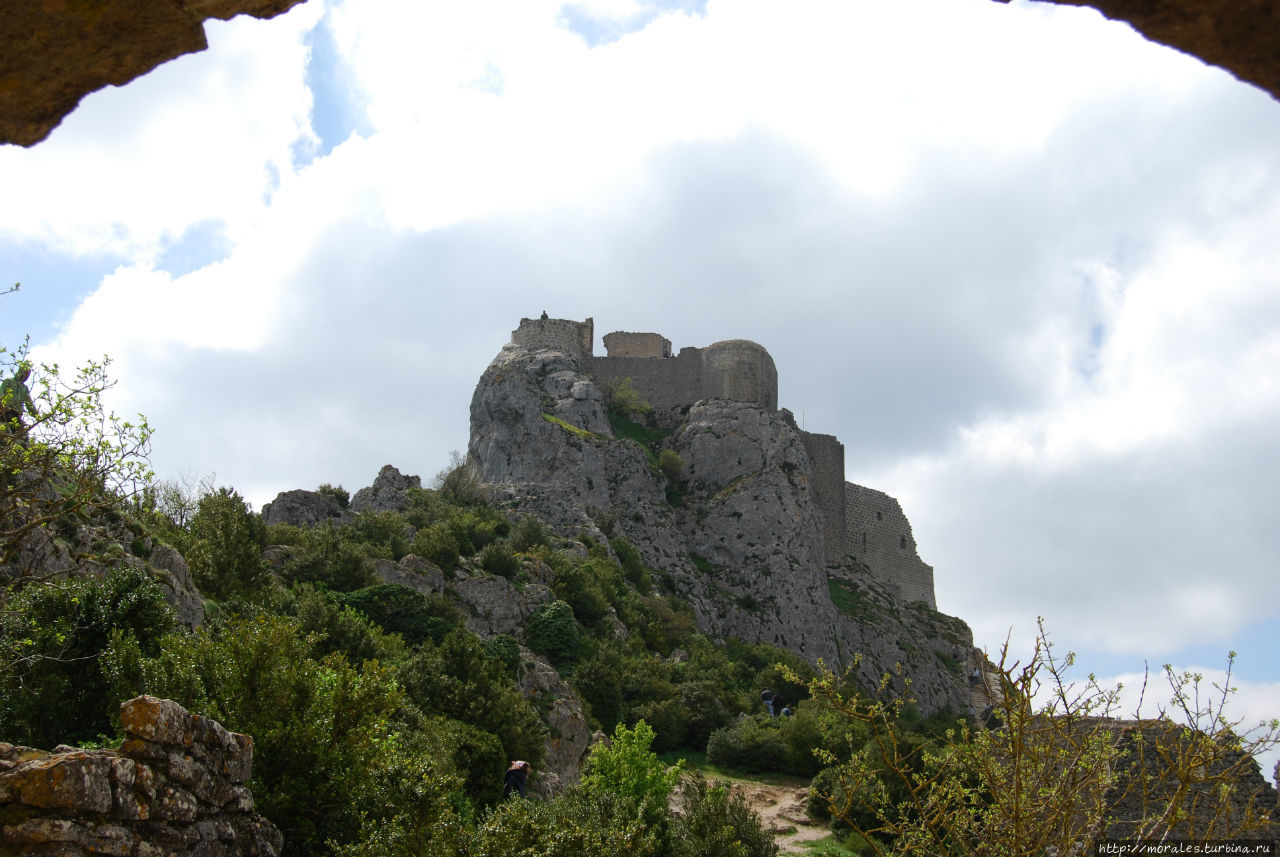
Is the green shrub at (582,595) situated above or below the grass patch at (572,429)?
below


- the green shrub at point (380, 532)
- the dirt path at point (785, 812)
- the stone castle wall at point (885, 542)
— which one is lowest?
the dirt path at point (785, 812)

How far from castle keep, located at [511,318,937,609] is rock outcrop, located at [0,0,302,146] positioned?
47.9 metres

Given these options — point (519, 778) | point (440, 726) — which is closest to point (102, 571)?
point (440, 726)

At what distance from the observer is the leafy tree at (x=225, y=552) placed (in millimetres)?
22391

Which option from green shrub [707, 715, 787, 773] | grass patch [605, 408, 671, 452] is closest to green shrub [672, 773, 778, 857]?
green shrub [707, 715, 787, 773]

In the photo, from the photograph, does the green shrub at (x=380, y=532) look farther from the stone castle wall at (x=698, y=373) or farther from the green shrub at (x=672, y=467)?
the stone castle wall at (x=698, y=373)

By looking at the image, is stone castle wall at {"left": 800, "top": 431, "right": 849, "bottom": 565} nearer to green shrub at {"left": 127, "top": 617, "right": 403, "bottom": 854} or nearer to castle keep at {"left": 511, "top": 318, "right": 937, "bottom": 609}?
castle keep at {"left": 511, "top": 318, "right": 937, "bottom": 609}

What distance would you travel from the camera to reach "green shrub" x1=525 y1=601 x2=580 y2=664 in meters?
29.5

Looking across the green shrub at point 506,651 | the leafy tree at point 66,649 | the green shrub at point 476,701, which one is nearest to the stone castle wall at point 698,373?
the green shrub at point 506,651

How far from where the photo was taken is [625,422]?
170ft

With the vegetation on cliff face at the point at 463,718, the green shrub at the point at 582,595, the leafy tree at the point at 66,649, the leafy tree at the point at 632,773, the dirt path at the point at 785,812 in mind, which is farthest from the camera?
the green shrub at the point at 582,595

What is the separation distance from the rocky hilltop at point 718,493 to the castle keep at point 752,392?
0.25 feet

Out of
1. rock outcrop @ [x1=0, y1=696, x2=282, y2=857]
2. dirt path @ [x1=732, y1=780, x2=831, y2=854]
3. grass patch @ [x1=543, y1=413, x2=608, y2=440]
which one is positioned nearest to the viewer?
rock outcrop @ [x1=0, y1=696, x2=282, y2=857]

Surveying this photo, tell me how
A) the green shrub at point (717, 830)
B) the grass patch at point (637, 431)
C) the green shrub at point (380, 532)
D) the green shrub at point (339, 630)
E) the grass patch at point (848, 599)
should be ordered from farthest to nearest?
the grass patch at point (637, 431) < the grass patch at point (848, 599) < the green shrub at point (380, 532) < the green shrub at point (339, 630) < the green shrub at point (717, 830)
